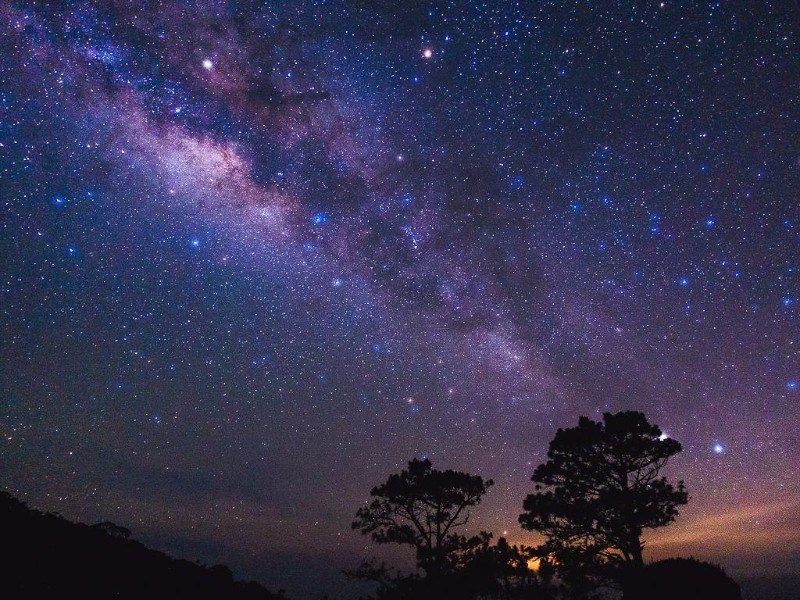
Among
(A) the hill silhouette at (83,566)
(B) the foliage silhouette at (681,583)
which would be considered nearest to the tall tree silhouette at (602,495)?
(B) the foliage silhouette at (681,583)

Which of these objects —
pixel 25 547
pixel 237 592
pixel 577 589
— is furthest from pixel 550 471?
pixel 25 547

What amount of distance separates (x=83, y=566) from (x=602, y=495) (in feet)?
59.1

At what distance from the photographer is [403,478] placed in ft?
85.7

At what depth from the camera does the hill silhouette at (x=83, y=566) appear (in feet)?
30.1

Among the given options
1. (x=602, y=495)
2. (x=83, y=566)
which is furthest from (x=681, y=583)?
A: (x=83, y=566)

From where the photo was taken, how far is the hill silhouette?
9.18 metres

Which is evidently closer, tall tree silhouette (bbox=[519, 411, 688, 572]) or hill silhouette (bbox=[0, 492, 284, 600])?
hill silhouette (bbox=[0, 492, 284, 600])

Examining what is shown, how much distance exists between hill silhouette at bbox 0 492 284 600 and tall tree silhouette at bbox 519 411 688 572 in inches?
476

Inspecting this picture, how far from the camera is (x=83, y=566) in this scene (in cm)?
1084

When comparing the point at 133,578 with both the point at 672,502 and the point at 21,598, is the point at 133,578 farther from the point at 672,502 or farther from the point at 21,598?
the point at 672,502

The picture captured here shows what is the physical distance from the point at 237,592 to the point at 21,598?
846 cm

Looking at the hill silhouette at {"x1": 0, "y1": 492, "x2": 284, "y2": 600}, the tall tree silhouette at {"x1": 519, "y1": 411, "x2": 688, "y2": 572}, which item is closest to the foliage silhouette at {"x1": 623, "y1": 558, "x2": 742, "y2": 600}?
the tall tree silhouette at {"x1": 519, "y1": 411, "x2": 688, "y2": 572}

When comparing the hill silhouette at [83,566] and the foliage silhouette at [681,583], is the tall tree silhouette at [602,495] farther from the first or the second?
the hill silhouette at [83,566]

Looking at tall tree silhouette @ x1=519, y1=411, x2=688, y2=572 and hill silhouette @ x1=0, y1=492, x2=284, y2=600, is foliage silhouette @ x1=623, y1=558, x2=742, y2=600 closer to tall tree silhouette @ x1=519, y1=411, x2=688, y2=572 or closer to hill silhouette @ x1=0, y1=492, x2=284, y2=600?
tall tree silhouette @ x1=519, y1=411, x2=688, y2=572
